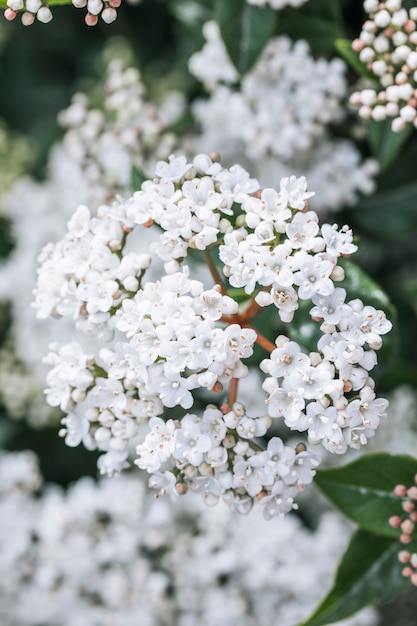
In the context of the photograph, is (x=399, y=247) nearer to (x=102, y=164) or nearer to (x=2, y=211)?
(x=102, y=164)

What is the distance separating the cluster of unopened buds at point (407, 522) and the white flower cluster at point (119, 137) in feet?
3.39

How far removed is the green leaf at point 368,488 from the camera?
1670mm

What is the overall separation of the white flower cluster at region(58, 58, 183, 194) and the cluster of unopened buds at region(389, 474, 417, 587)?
103 centimetres

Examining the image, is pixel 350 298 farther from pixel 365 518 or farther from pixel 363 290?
pixel 365 518

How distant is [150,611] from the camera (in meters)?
2.21

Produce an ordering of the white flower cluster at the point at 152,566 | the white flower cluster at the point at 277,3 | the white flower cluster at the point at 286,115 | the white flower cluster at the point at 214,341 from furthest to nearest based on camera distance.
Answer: the white flower cluster at the point at 152,566 < the white flower cluster at the point at 286,115 < the white flower cluster at the point at 277,3 < the white flower cluster at the point at 214,341

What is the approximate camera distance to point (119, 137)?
86.4 inches

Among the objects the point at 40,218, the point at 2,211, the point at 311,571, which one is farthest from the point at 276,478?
the point at 2,211

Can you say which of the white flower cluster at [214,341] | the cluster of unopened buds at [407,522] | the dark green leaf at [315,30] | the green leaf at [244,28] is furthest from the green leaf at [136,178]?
the cluster of unopened buds at [407,522]

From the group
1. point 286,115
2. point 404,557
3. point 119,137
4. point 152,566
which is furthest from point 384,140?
point 152,566

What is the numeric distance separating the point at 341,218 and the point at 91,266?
0.98 metres

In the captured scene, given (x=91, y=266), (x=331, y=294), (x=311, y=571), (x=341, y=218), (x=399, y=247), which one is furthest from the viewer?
(x=399, y=247)

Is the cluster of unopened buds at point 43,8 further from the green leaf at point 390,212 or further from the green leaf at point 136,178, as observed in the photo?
the green leaf at point 390,212

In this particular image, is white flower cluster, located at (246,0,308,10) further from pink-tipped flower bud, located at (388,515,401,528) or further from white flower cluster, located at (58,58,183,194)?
pink-tipped flower bud, located at (388,515,401,528)
